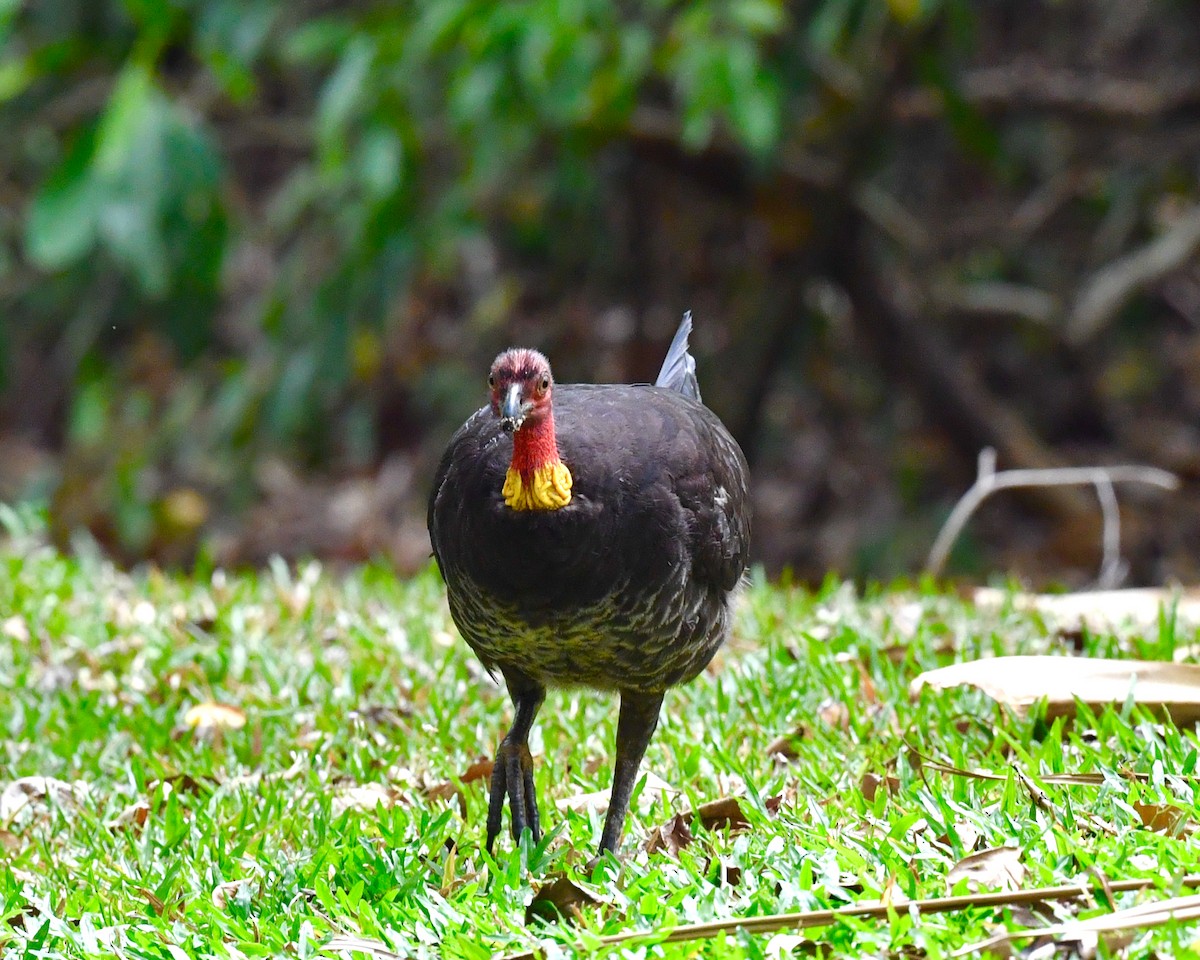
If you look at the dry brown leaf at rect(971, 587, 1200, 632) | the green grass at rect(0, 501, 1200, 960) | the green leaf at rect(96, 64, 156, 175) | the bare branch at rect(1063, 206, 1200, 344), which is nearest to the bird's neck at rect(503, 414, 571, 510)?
the green grass at rect(0, 501, 1200, 960)

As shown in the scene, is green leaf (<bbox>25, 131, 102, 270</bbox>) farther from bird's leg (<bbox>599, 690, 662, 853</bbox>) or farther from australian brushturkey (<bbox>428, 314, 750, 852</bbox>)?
bird's leg (<bbox>599, 690, 662, 853</bbox>)

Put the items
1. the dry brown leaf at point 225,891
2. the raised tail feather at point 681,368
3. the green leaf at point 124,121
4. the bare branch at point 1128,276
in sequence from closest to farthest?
the dry brown leaf at point 225,891
the raised tail feather at point 681,368
the green leaf at point 124,121
the bare branch at point 1128,276

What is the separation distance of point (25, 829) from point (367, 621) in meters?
1.62

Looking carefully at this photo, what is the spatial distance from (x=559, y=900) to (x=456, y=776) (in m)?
1.05

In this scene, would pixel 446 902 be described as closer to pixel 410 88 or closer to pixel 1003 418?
pixel 410 88

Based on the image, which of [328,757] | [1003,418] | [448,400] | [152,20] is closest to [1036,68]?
[1003,418]

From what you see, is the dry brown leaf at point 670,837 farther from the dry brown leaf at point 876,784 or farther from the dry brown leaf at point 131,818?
the dry brown leaf at point 131,818

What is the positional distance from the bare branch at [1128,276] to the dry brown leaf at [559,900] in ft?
21.4

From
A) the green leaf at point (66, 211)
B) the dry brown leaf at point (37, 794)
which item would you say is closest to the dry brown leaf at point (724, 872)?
the dry brown leaf at point (37, 794)

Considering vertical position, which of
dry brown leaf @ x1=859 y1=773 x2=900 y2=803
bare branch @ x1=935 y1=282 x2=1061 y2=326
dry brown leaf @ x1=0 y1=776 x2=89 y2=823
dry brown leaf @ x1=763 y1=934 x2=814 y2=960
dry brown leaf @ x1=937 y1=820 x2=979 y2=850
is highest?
bare branch @ x1=935 y1=282 x2=1061 y2=326

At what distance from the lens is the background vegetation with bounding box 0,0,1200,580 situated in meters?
7.13

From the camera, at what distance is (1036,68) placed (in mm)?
9141

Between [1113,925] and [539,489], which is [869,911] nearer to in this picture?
[1113,925]

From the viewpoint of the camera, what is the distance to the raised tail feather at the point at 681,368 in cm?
424
